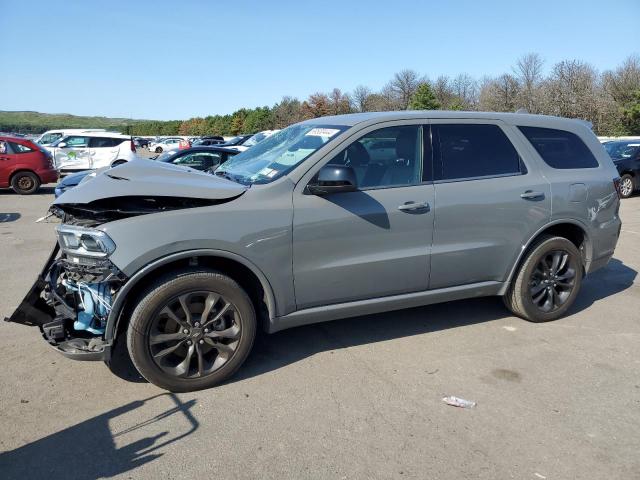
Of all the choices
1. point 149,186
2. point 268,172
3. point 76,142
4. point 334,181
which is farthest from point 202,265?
point 76,142

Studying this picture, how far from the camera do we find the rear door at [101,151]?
18.7 m

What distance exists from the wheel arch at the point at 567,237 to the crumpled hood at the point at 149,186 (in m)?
2.57

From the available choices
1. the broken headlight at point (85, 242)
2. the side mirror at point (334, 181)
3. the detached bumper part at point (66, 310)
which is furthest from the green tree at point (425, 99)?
the broken headlight at point (85, 242)

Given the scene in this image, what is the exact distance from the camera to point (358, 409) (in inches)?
130

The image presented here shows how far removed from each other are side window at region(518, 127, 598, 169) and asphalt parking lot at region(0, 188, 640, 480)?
1.55 meters

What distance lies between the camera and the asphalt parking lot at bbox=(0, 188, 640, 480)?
9.08 feet

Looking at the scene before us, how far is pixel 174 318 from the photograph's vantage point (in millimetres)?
3383

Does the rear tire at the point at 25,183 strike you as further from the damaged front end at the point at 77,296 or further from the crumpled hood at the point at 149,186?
the crumpled hood at the point at 149,186

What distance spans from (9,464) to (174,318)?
118cm

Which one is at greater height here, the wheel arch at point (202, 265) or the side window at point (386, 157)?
the side window at point (386, 157)

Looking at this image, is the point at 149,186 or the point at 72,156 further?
the point at 72,156

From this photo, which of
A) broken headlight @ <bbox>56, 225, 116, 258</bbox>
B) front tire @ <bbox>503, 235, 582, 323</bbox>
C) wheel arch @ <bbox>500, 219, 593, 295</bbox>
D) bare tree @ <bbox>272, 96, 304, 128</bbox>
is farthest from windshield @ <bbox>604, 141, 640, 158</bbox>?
bare tree @ <bbox>272, 96, 304, 128</bbox>

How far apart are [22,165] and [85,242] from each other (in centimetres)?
1340

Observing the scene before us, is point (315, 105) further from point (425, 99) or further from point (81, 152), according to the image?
point (81, 152)
